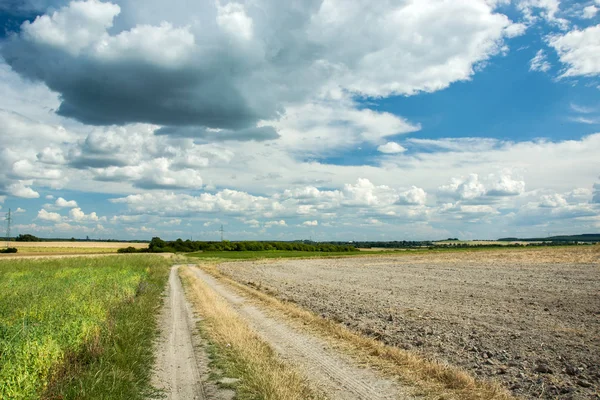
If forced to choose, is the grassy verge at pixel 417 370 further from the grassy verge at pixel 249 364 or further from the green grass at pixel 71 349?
the green grass at pixel 71 349

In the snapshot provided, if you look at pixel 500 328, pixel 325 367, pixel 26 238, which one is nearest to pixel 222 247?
pixel 26 238

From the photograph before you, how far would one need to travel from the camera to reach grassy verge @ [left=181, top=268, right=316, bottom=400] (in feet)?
27.5

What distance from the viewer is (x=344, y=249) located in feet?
531

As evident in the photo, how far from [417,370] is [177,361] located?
22.2 ft

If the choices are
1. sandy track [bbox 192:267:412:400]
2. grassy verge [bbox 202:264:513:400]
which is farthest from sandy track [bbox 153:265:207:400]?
grassy verge [bbox 202:264:513:400]

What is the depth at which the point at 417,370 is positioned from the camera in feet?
32.3

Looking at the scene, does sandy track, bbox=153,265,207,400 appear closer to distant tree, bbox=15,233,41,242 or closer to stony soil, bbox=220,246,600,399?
stony soil, bbox=220,246,600,399

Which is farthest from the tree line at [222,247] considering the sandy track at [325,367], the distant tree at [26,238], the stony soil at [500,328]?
the sandy track at [325,367]

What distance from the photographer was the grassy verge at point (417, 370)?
8320 millimetres

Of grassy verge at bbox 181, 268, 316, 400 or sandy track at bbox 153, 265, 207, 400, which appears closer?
grassy verge at bbox 181, 268, 316, 400

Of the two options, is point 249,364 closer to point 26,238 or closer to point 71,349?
point 71,349

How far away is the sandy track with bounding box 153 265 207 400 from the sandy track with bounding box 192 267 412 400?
2605 mm

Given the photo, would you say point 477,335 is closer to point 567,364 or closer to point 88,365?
point 567,364

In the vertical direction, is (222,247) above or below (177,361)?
below
